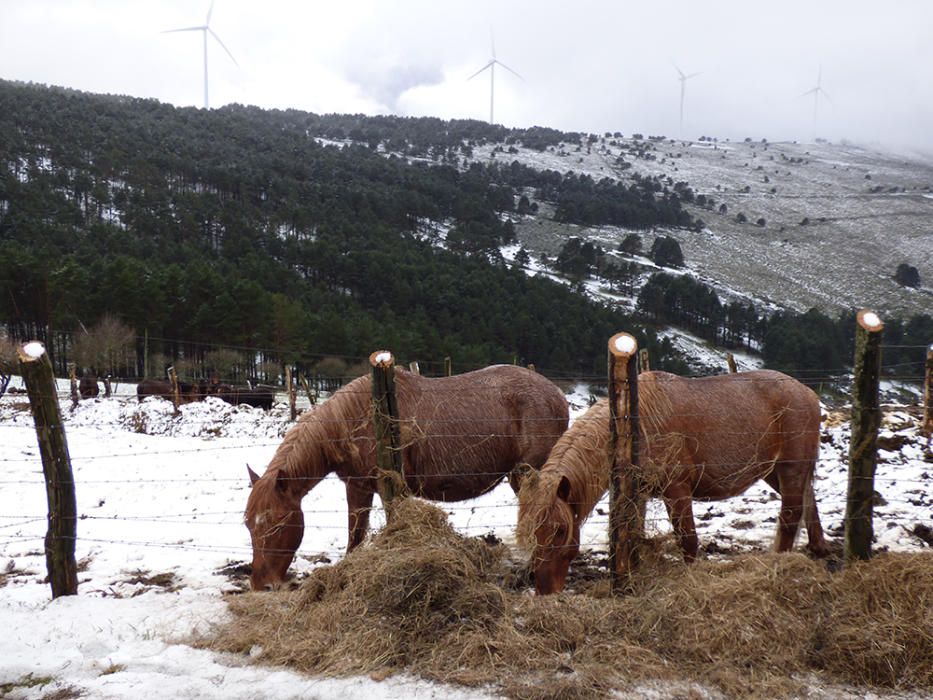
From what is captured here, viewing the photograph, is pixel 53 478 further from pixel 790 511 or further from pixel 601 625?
pixel 790 511

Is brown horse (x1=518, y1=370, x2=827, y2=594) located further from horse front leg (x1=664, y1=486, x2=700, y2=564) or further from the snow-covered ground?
the snow-covered ground

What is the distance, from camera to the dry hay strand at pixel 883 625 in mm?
3236

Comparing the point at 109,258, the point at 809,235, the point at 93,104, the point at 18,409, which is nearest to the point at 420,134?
the point at 93,104

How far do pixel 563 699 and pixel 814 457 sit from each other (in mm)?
3769

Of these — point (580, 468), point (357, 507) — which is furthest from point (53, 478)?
point (580, 468)

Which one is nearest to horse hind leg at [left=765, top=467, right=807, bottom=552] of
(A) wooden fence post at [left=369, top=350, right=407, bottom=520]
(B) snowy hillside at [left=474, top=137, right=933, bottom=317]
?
(A) wooden fence post at [left=369, top=350, right=407, bottom=520]

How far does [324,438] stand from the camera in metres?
5.46

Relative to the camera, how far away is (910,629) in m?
3.38

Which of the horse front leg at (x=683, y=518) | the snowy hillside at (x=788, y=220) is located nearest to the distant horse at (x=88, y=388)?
the horse front leg at (x=683, y=518)

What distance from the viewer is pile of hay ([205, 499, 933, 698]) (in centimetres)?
326

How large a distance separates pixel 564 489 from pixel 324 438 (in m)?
2.19

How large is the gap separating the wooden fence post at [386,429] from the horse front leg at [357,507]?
82 cm

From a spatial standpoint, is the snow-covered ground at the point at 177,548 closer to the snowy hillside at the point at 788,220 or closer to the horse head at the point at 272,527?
the horse head at the point at 272,527

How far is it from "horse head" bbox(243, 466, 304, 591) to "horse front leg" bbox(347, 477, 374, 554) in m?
0.44
